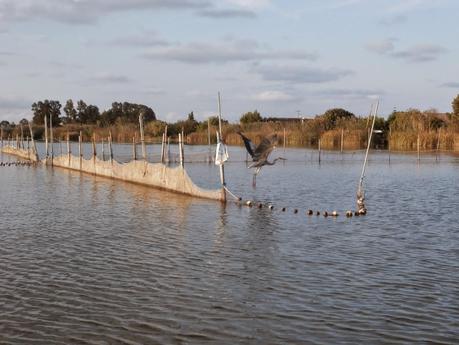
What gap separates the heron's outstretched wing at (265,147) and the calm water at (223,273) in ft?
6.73

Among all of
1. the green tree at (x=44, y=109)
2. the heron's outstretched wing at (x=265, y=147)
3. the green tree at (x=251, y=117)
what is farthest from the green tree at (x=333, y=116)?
the green tree at (x=44, y=109)

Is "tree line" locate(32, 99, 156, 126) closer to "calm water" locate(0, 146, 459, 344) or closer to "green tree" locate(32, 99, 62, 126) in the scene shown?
"green tree" locate(32, 99, 62, 126)

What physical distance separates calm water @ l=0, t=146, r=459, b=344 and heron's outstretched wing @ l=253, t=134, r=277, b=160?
6.73ft

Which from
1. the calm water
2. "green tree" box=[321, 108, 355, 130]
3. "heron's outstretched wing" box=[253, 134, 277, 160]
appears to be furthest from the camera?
"green tree" box=[321, 108, 355, 130]

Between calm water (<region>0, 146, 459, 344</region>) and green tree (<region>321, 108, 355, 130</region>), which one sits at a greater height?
green tree (<region>321, 108, 355, 130</region>)

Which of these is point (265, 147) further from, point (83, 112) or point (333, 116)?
point (83, 112)

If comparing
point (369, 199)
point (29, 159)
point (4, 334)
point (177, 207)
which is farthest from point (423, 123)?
point (4, 334)

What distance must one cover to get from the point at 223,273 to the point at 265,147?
37.3 ft

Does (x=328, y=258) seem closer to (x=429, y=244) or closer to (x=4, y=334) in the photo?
(x=429, y=244)

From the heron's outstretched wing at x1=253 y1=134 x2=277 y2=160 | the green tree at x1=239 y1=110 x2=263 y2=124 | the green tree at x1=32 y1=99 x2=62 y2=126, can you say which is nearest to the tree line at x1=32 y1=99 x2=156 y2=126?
the green tree at x1=32 y1=99 x2=62 y2=126

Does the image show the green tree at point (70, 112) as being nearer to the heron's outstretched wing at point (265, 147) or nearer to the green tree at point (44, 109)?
the green tree at point (44, 109)

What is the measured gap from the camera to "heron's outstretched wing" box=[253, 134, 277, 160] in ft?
68.6

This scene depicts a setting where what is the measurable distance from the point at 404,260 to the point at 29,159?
3838cm

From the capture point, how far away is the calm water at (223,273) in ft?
24.3
